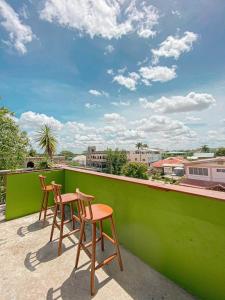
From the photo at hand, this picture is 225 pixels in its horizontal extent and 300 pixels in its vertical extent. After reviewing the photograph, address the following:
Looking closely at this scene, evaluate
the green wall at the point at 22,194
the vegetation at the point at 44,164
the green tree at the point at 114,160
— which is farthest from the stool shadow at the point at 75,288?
the green tree at the point at 114,160

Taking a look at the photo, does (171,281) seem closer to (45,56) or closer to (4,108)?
(45,56)

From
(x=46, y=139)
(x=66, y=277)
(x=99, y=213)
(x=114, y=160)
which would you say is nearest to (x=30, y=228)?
(x=66, y=277)

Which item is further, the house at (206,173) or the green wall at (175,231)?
the house at (206,173)

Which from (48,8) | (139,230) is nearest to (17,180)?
(139,230)

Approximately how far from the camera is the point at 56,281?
5.16 ft

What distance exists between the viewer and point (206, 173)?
18781mm

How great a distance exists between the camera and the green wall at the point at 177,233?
1291 millimetres

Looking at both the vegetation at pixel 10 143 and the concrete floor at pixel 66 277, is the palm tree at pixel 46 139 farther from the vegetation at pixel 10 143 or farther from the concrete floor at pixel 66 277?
the concrete floor at pixel 66 277

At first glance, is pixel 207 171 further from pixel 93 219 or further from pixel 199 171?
pixel 93 219

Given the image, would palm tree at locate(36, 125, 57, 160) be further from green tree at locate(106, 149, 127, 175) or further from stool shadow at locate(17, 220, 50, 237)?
green tree at locate(106, 149, 127, 175)

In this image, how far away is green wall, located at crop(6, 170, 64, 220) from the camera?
9.93 feet

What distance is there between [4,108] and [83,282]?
8.86 m

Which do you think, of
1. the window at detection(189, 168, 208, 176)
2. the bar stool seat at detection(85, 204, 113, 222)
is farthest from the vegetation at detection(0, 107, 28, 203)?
the window at detection(189, 168, 208, 176)

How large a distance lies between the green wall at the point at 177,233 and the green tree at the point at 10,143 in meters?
7.13
